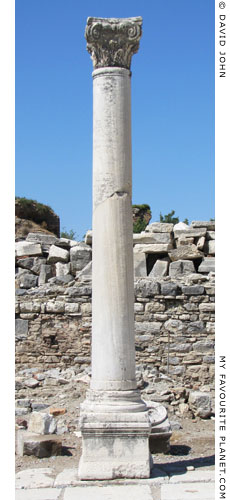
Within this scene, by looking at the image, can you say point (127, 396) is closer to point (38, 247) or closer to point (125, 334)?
point (125, 334)

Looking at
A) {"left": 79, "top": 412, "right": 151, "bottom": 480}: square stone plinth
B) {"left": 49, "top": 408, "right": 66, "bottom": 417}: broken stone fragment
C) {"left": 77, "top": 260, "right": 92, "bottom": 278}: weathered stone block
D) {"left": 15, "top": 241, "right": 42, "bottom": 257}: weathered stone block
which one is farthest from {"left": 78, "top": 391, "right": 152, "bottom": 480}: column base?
{"left": 15, "top": 241, "right": 42, "bottom": 257}: weathered stone block

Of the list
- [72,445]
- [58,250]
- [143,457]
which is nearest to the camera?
[143,457]

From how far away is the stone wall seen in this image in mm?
11750

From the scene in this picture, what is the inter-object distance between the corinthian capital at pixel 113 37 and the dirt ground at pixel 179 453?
488 cm

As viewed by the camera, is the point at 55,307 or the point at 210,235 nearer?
the point at 55,307

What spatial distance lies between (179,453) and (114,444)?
180 cm

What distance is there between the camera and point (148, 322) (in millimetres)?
11883

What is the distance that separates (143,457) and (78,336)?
222 inches

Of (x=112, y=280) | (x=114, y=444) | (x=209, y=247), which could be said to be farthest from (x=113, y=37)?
(x=209, y=247)

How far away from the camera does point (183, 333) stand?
11836mm

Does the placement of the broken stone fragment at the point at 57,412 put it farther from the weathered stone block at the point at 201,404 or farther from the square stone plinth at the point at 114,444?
the square stone plinth at the point at 114,444

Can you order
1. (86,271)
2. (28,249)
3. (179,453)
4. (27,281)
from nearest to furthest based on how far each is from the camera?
1. (179,453)
2. (86,271)
3. (27,281)
4. (28,249)

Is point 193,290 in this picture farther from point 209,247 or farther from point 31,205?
point 31,205

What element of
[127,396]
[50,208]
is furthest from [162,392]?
[50,208]
